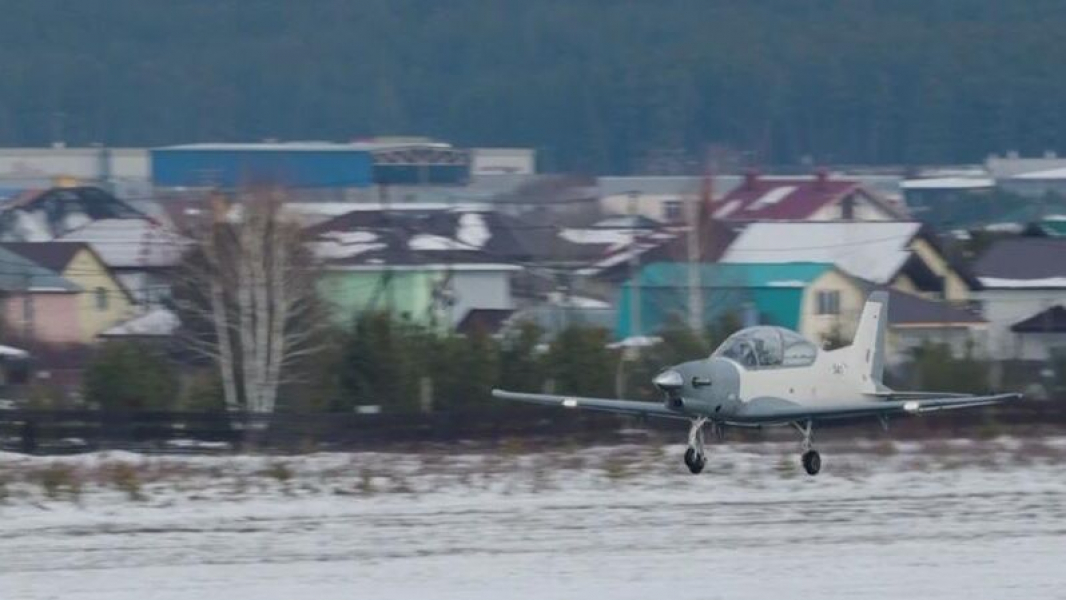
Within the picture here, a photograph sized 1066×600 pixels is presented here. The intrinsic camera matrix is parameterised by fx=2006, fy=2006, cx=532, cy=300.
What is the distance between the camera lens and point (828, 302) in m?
59.2

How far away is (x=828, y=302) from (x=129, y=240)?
90.0ft

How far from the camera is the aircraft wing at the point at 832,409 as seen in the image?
23.8 m

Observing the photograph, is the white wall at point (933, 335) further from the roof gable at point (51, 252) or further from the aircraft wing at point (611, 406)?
the aircraft wing at point (611, 406)

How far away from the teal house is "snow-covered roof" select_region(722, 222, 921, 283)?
308cm

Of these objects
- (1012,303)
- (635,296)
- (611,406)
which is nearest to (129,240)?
(635,296)

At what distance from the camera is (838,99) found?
17450 cm

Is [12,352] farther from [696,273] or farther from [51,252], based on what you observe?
[696,273]

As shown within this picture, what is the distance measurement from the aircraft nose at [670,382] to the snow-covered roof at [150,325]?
2864 cm

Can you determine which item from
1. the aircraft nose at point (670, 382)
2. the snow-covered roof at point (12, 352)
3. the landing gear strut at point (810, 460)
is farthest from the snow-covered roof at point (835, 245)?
the aircraft nose at point (670, 382)

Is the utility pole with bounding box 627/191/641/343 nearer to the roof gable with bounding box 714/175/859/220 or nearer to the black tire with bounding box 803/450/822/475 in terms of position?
the roof gable with bounding box 714/175/859/220

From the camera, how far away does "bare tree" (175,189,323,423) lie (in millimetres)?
42938

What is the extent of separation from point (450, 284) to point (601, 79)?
12318cm

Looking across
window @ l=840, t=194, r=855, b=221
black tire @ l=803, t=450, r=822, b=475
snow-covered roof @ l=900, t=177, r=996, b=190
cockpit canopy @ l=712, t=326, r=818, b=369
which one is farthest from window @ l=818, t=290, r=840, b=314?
snow-covered roof @ l=900, t=177, r=996, b=190

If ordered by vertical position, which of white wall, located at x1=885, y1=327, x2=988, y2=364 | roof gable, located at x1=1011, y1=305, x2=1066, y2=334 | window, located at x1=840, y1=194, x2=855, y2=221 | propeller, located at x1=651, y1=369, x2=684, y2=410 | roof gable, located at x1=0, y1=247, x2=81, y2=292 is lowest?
propeller, located at x1=651, y1=369, x2=684, y2=410
